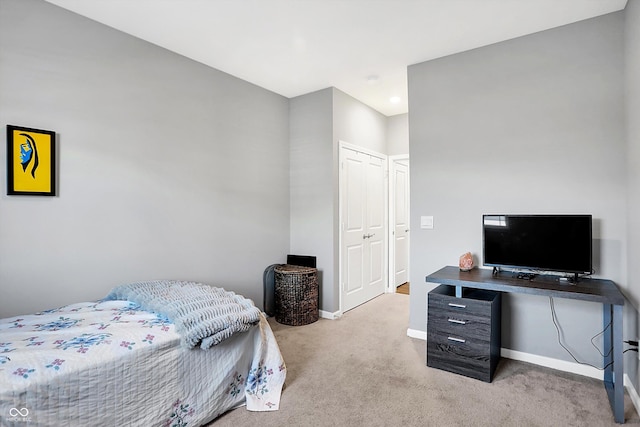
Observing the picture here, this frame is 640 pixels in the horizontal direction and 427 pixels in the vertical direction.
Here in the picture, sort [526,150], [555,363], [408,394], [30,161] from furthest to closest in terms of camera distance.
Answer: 1. [526,150]
2. [555,363]
3. [408,394]
4. [30,161]

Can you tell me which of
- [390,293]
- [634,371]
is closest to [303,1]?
[634,371]

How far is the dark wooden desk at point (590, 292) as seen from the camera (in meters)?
1.95

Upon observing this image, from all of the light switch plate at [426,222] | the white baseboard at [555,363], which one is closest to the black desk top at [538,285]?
the light switch plate at [426,222]

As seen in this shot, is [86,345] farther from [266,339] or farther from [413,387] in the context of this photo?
[413,387]

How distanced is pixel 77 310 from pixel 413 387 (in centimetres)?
230

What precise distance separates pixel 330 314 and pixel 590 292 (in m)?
2.47

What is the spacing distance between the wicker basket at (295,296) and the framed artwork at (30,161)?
2.15 m

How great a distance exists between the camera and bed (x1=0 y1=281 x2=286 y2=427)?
4.62 ft

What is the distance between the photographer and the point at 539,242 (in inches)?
97.0

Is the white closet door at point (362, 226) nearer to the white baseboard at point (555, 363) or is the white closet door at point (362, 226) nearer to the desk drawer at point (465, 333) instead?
the desk drawer at point (465, 333)

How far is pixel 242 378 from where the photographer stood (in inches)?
84.4

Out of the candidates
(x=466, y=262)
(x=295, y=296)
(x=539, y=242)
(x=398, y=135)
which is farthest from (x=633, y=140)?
(x=295, y=296)

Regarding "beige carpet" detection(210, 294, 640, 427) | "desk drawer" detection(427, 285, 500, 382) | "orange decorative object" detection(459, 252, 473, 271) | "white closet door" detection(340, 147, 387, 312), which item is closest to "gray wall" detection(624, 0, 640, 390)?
"beige carpet" detection(210, 294, 640, 427)

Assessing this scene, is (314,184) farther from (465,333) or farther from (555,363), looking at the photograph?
→ (555,363)
